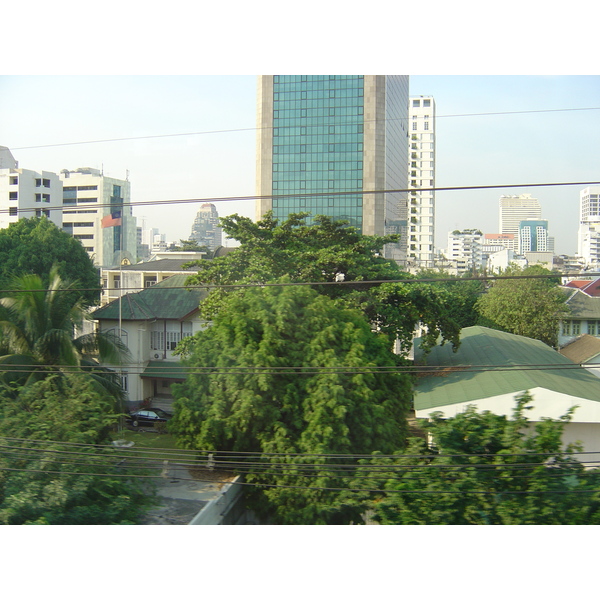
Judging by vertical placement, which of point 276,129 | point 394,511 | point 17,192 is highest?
point 276,129

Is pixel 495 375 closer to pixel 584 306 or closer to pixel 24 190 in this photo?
pixel 584 306

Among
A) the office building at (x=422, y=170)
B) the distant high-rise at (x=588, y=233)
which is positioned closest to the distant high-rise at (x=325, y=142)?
the distant high-rise at (x=588, y=233)

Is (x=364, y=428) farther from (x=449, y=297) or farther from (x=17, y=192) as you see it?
(x=17, y=192)

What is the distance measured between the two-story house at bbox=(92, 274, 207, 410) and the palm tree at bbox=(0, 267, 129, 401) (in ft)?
3.22

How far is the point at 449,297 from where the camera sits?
10945 millimetres

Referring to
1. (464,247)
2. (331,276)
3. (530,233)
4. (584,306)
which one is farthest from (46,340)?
(530,233)

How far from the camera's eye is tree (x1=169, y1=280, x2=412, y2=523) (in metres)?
7.10

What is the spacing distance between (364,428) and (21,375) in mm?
5162

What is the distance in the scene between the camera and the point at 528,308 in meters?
11.0

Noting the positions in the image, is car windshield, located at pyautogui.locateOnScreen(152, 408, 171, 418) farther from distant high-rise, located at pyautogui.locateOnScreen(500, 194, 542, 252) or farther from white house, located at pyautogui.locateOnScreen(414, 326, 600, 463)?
distant high-rise, located at pyautogui.locateOnScreen(500, 194, 542, 252)

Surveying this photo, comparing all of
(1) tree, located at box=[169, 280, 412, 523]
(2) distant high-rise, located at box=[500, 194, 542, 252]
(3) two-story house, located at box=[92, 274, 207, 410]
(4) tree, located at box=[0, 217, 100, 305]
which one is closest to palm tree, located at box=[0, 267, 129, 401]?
(3) two-story house, located at box=[92, 274, 207, 410]

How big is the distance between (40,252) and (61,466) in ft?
44.7

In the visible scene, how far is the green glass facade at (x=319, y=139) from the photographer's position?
3775cm
